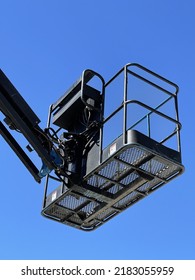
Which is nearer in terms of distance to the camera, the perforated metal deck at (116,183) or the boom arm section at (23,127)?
the perforated metal deck at (116,183)

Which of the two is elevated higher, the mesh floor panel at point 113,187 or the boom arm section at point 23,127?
the boom arm section at point 23,127

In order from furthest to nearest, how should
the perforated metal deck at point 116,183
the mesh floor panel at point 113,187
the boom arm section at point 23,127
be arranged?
1. the boom arm section at point 23,127
2. the mesh floor panel at point 113,187
3. the perforated metal deck at point 116,183

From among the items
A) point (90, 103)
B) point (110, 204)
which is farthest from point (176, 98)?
point (110, 204)

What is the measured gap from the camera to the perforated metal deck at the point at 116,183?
955cm

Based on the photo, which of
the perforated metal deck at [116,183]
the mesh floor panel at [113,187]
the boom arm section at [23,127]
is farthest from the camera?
the boom arm section at [23,127]

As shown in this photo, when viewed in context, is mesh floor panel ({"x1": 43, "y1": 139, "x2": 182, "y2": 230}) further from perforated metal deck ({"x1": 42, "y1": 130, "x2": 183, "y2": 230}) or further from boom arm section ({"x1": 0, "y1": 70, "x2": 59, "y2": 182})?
boom arm section ({"x1": 0, "y1": 70, "x2": 59, "y2": 182})

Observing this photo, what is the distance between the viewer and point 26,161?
10781 mm

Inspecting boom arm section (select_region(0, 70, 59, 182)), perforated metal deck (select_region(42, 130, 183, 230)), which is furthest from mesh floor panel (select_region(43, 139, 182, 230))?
boom arm section (select_region(0, 70, 59, 182))

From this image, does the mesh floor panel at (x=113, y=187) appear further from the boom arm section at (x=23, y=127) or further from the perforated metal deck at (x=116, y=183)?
the boom arm section at (x=23, y=127)

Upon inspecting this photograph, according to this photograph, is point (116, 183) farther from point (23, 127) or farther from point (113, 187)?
point (23, 127)

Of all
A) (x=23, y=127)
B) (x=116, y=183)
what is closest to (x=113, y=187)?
(x=116, y=183)

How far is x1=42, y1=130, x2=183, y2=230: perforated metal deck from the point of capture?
9.55 metres

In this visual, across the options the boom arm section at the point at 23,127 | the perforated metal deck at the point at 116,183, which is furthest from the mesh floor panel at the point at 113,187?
the boom arm section at the point at 23,127

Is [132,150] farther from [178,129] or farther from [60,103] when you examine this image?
[60,103]
